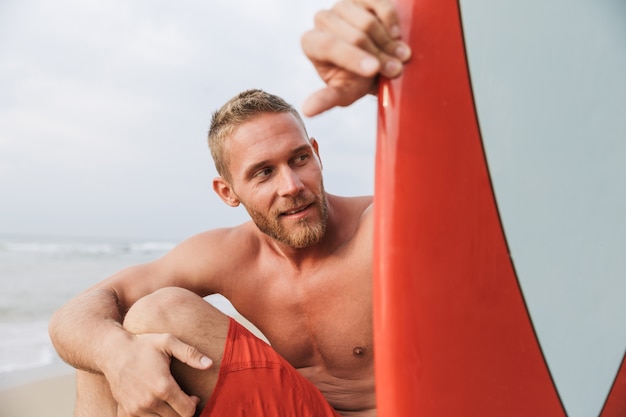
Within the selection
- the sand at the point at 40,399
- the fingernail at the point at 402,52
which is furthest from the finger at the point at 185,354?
the sand at the point at 40,399

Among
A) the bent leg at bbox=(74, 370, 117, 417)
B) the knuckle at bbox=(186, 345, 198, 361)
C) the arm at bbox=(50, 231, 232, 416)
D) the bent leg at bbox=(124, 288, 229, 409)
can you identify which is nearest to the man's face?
the arm at bbox=(50, 231, 232, 416)

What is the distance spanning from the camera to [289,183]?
1840mm

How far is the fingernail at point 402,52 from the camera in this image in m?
1.03

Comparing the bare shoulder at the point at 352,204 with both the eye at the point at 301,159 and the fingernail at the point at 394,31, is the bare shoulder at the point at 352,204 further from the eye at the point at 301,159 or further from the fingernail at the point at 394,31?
the fingernail at the point at 394,31

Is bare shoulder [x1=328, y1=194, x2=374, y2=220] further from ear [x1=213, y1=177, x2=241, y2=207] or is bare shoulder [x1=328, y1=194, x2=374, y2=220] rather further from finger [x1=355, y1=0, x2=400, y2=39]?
finger [x1=355, y1=0, x2=400, y2=39]

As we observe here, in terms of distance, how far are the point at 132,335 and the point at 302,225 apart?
25.8 inches

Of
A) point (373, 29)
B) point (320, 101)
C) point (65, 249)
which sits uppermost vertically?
point (373, 29)

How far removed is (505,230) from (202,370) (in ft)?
2.62

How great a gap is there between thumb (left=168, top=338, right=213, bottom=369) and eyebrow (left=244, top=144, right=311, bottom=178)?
745 millimetres

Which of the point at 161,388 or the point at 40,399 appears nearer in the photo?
the point at 161,388

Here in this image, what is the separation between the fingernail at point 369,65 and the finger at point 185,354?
32.1 inches

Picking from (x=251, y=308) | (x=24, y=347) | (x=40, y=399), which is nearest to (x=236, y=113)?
(x=251, y=308)

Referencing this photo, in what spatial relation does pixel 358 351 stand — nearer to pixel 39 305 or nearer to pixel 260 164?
pixel 260 164

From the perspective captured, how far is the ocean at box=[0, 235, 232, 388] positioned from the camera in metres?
4.53
